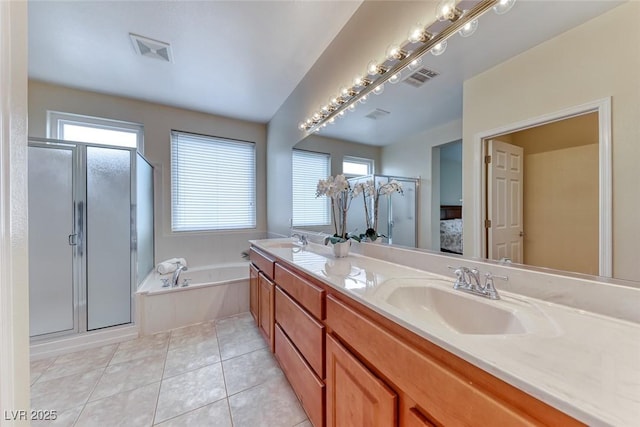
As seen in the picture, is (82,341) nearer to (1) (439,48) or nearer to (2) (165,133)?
(2) (165,133)

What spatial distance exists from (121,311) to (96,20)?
2325mm

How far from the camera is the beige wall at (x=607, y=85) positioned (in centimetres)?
67

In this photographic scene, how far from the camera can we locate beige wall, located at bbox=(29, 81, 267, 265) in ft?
8.07

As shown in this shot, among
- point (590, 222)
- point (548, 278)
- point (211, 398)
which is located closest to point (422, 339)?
point (548, 278)

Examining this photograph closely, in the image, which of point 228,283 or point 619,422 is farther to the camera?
point 228,283

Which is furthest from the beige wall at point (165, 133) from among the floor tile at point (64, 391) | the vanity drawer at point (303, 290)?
the vanity drawer at point (303, 290)

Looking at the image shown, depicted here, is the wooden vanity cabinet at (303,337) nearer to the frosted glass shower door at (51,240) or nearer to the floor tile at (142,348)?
the floor tile at (142,348)

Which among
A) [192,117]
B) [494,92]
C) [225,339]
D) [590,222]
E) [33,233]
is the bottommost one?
[225,339]

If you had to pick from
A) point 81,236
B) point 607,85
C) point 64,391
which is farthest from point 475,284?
point 81,236

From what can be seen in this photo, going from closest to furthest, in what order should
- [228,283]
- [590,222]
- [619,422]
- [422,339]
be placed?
[619,422] < [422,339] < [590,222] < [228,283]

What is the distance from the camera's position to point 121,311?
216 cm

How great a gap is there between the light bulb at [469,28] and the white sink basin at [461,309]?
1084 mm

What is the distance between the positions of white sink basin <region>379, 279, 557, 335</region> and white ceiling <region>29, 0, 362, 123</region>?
187cm

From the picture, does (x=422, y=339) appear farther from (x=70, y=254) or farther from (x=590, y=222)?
(x=70, y=254)
